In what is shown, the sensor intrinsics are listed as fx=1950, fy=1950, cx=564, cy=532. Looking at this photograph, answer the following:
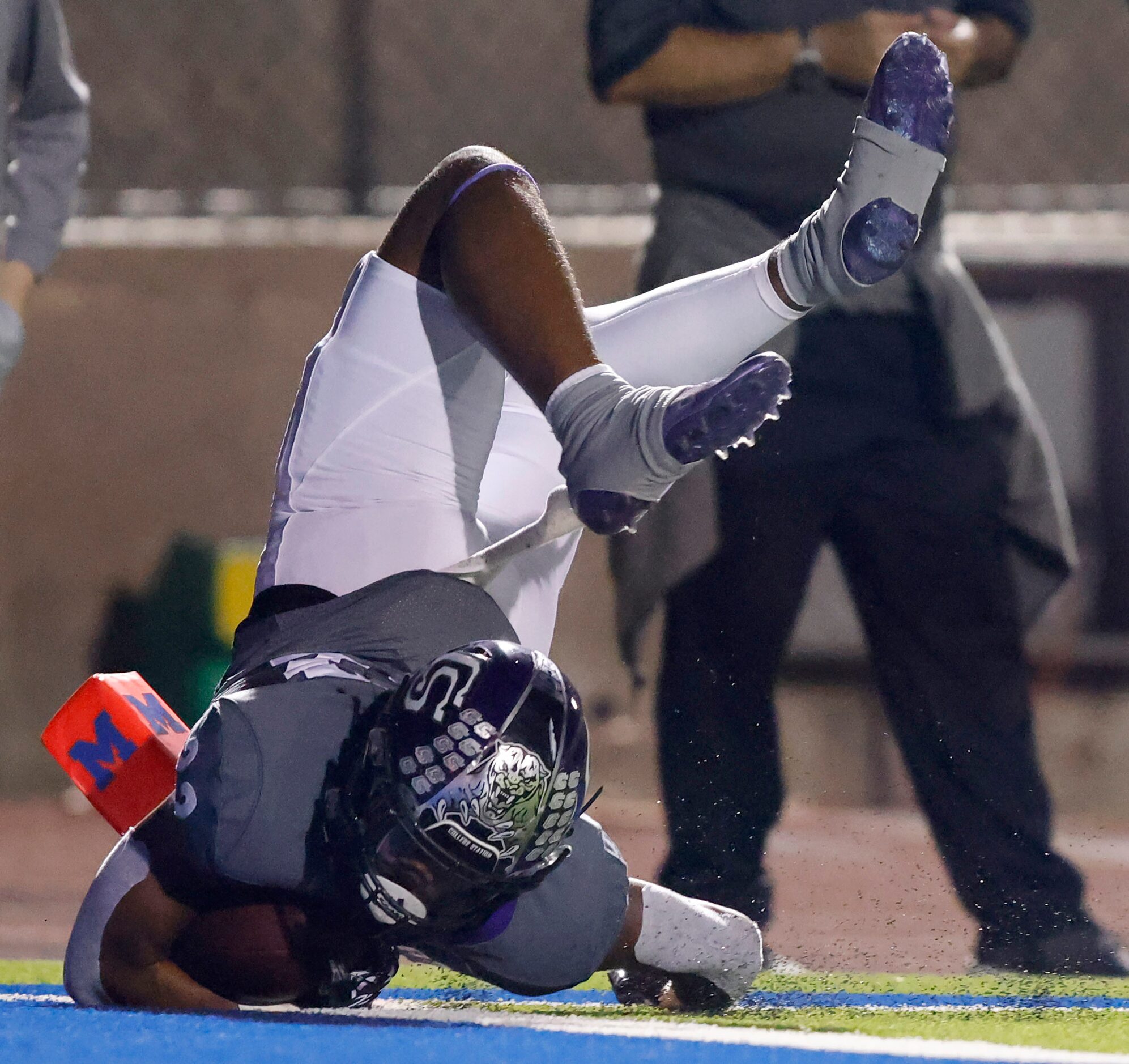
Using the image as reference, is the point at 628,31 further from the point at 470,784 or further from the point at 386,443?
the point at 470,784

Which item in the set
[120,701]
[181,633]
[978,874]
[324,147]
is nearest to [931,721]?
[978,874]

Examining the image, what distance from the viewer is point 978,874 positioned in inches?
124

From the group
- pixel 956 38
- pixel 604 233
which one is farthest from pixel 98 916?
pixel 604 233

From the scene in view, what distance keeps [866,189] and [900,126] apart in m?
0.09

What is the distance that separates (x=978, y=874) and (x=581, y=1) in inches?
A: 146

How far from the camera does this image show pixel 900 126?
234 centimetres

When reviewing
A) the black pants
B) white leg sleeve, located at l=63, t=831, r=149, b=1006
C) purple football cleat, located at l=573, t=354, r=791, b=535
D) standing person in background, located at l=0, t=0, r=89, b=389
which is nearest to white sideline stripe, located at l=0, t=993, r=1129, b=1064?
white leg sleeve, located at l=63, t=831, r=149, b=1006

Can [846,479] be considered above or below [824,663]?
above

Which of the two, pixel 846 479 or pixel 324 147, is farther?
pixel 324 147

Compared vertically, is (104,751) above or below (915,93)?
below

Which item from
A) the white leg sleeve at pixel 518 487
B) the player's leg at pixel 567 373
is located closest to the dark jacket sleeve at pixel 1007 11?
the white leg sleeve at pixel 518 487

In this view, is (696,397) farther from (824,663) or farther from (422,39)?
(422,39)

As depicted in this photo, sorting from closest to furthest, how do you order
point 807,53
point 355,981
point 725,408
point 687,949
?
point 725,408 → point 355,981 → point 687,949 → point 807,53

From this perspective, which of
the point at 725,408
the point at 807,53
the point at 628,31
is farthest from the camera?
the point at 807,53
